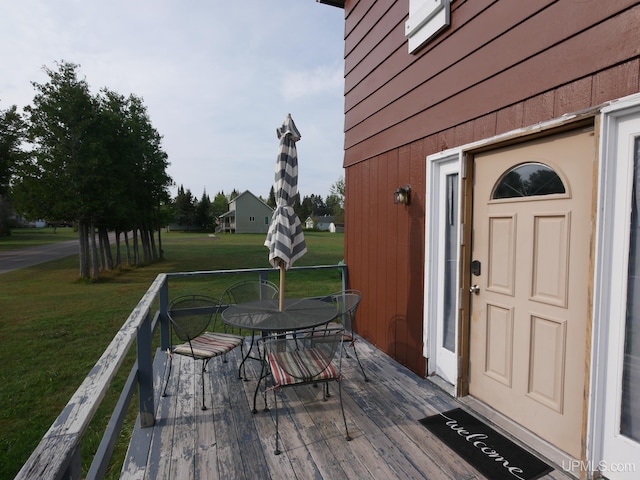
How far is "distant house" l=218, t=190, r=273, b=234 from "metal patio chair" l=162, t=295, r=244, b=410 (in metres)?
43.4

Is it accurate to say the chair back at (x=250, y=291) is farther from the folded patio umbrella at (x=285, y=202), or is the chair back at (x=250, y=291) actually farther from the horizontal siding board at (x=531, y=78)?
the horizontal siding board at (x=531, y=78)

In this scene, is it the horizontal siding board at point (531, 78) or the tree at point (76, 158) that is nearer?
the horizontal siding board at point (531, 78)

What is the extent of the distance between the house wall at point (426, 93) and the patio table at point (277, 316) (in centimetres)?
97

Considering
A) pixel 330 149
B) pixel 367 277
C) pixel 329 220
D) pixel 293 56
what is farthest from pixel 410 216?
pixel 329 220

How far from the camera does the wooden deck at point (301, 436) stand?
2.00m

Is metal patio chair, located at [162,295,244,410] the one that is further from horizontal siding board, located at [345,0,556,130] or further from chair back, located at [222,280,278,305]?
horizontal siding board, located at [345,0,556,130]

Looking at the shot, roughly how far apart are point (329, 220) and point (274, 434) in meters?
60.5

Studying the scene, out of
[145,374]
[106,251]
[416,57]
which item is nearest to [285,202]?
[145,374]

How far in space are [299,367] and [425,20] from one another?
3.07 metres

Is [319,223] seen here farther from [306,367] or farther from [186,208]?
[306,367]

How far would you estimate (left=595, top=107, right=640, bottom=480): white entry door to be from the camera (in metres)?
1.65

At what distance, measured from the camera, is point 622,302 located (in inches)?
66.2

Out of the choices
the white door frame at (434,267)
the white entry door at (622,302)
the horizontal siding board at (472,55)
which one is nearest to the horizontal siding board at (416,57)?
the horizontal siding board at (472,55)

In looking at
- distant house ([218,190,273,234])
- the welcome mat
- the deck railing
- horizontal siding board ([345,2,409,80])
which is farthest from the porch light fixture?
distant house ([218,190,273,234])
